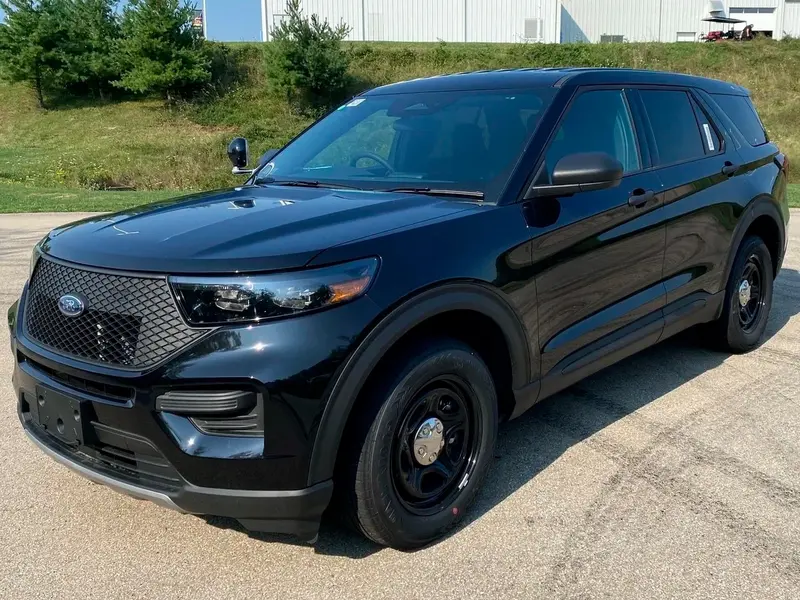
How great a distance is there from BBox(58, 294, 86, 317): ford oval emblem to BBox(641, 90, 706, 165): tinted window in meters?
3.13

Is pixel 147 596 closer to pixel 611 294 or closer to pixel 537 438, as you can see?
pixel 537 438

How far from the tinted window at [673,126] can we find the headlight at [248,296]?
2596 mm

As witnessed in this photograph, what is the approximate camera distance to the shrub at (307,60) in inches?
1425

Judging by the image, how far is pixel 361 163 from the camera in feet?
12.7

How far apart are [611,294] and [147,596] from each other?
248cm

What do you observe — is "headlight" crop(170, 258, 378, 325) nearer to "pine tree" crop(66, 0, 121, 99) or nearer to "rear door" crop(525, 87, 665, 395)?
"rear door" crop(525, 87, 665, 395)

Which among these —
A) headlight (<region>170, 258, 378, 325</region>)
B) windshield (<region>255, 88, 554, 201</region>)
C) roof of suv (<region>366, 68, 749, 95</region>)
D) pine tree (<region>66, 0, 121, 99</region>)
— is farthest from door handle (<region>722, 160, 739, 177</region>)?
pine tree (<region>66, 0, 121, 99</region>)

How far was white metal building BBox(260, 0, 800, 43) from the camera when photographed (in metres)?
45.1

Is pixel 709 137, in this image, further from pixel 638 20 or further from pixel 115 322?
pixel 638 20

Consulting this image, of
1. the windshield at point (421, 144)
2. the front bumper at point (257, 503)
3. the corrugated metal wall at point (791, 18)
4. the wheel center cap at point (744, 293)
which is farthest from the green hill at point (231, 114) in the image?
the front bumper at point (257, 503)

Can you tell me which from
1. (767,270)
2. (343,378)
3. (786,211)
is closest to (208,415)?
(343,378)

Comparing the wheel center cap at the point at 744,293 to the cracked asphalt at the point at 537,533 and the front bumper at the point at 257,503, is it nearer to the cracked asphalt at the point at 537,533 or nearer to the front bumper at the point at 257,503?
the cracked asphalt at the point at 537,533

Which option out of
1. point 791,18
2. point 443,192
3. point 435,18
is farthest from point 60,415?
point 791,18

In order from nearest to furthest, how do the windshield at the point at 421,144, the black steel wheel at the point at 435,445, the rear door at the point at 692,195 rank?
the black steel wheel at the point at 435,445 < the windshield at the point at 421,144 < the rear door at the point at 692,195
